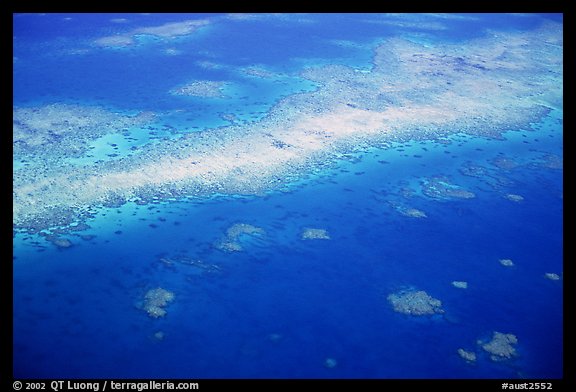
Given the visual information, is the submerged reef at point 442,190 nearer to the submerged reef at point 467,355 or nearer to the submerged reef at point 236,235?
the submerged reef at point 236,235

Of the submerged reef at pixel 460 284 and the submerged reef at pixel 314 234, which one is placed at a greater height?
the submerged reef at pixel 314 234

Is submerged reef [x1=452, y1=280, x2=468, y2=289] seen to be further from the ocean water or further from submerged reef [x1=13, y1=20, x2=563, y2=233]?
submerged reef [x1=13, y1=20, x2=563, y2=233]

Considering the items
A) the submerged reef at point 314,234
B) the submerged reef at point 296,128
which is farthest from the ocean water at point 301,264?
the submerged reef at point 296,128

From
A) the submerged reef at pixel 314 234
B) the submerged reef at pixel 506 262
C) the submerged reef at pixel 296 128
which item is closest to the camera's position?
the submerged reef at pixel 506 262

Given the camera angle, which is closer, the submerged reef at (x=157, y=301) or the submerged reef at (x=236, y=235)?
the submerged reef at (x=157, y=301)

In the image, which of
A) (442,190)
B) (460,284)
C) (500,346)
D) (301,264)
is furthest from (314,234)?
(500,346)

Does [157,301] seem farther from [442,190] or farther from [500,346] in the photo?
[442,190]

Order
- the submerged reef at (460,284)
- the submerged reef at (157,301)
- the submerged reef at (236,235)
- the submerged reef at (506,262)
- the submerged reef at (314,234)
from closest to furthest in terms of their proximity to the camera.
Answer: the submerged reef at (157,301) → the submerged reef at (460,284) → the submerged reef at (506,262) → the submerged reef at (236,235) → the submerged reef at (314,234)
